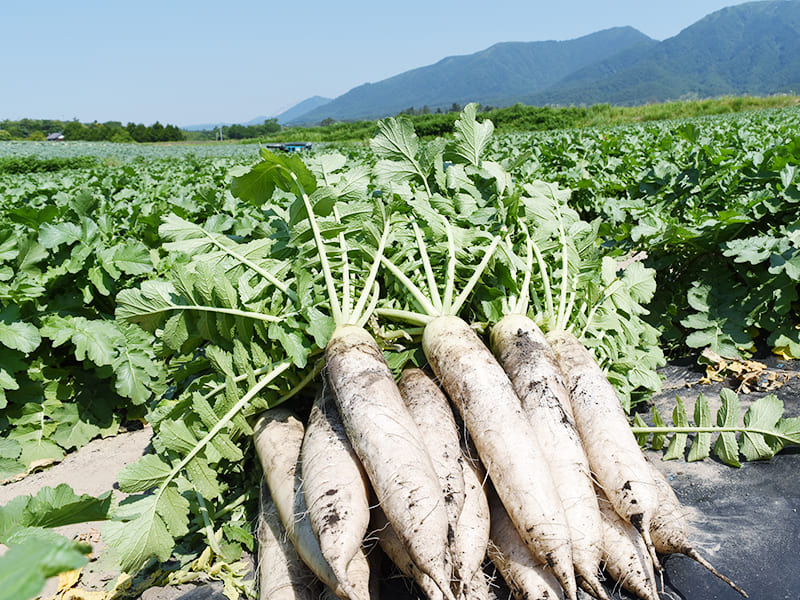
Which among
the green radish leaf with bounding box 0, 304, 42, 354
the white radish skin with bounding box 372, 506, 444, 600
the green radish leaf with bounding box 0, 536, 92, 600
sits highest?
the green radish leaf with bounding box 0, 536, 92, 600

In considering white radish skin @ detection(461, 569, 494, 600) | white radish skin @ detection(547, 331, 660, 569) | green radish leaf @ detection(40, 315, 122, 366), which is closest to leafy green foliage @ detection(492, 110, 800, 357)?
white radish skin @ detection(547, 331, 660, 569)

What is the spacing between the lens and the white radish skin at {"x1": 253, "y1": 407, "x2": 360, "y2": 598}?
1943mm

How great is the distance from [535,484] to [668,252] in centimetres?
291

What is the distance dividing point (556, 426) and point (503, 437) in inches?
10.6

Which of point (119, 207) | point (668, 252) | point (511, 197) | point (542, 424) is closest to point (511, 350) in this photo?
point (542, 424)

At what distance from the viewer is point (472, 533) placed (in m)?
2.01

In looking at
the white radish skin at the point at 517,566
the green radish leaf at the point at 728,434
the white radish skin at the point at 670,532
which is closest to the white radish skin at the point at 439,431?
the white radish skin at the point at 517,566

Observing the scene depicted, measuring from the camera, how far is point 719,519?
2350mm

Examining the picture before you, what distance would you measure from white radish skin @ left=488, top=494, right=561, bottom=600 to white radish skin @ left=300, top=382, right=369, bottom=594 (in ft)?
1.81

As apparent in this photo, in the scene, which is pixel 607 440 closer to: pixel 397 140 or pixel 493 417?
pixel 493 417

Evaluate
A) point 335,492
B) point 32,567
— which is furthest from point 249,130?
point 32,567

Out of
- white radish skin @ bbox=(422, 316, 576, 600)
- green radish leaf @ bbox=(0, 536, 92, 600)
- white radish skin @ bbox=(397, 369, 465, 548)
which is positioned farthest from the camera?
white radish skin @ bbox=(397, 369, 465, 548)

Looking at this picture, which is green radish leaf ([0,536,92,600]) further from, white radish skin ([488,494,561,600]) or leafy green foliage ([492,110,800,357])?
leafy green foliage ([492,110,800,357])

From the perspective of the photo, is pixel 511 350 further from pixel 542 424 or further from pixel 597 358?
pixel 597 358
